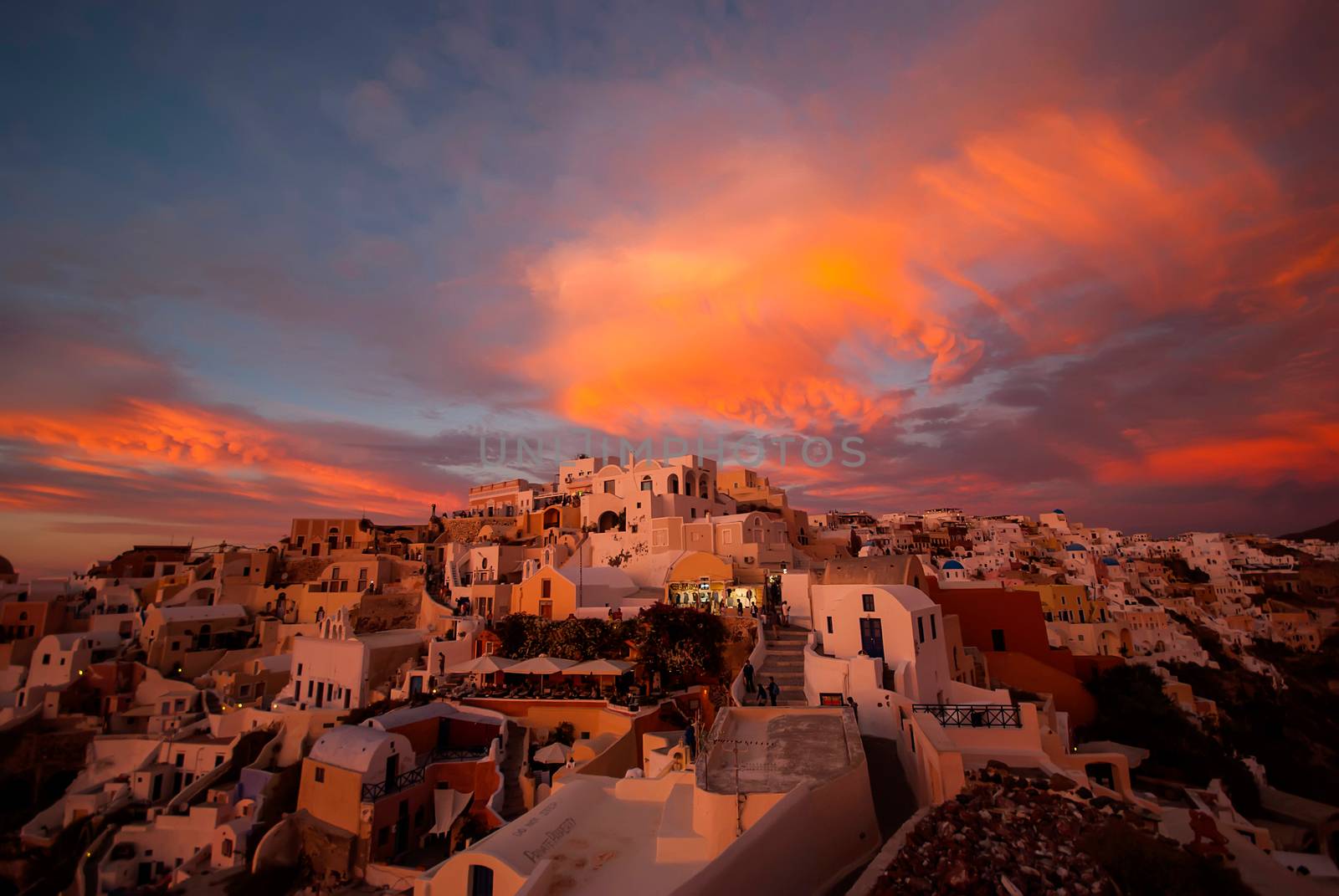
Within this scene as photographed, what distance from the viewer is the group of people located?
15.6 metres

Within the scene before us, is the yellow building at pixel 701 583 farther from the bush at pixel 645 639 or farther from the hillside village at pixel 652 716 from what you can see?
the bush at pixel 645 639

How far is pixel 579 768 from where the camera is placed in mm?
14953

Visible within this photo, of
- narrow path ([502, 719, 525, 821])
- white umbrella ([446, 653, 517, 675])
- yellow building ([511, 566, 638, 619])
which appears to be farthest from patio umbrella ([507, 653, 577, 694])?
yellow building ([511, 566, 638, 619])

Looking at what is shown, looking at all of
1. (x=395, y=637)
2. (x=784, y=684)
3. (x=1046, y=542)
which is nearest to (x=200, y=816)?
(x=395, y=637)

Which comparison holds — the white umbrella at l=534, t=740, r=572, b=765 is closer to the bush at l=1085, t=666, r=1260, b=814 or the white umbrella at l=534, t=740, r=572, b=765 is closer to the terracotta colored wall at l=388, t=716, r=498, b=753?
the terracotta colored wall at l=388, t=716, r=498, b=753

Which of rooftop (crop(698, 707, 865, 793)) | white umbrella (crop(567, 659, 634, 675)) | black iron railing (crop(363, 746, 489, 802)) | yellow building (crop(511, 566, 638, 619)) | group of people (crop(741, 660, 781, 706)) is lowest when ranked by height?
black iron railing (crop(363, 746, 489, 802))

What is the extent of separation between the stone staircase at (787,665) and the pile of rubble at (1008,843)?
7702 mm

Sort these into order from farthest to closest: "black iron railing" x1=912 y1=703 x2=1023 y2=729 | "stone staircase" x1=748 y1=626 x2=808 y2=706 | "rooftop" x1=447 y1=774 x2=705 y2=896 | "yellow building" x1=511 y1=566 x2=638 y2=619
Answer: "yellow building" x1=511 y1=566 x2=638 y2=619
"stone staircase" x1=748 y1=626 x2=808 y2=706
"black iron railing" x1=912 y1=703 x2=1023 y2=729
"rooftop" x1=447 y1=774 x2=705 y2=896

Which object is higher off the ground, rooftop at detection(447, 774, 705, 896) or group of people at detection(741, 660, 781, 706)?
group of people at detection(741, 660, 781, 706)

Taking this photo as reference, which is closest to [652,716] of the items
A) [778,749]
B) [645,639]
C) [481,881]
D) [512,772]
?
[512,772]

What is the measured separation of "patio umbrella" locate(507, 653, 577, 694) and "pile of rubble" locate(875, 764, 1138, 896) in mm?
16798

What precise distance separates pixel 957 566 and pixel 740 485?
63.8 feet

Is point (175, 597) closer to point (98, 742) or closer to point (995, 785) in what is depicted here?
point (98, 742)

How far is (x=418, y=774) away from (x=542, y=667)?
4.92 metres
